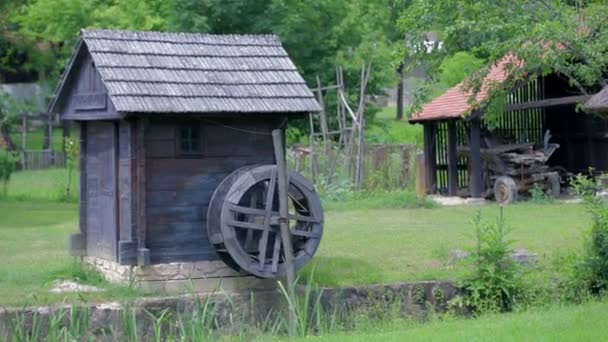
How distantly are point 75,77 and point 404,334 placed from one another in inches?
292

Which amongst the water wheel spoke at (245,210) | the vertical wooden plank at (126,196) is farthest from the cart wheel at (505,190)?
the vertical wooden plank at (126,196)

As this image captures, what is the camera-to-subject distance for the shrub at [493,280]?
47.5ft

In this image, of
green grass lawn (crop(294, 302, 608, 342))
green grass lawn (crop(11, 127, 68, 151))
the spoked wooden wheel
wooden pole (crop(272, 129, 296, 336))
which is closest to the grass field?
the spoked wooden wheel

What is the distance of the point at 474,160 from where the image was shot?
27.3m

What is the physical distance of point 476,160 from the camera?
89.4 feet

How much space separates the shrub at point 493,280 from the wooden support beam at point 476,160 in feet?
40.7

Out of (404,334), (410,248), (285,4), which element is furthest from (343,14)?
(404,334)

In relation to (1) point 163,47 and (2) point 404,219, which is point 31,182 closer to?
(2) point 404,219

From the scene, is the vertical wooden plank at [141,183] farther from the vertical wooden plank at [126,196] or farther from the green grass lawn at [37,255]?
the green grass lawn at [37,255]

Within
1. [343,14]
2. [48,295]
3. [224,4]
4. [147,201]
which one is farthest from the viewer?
[343,14]

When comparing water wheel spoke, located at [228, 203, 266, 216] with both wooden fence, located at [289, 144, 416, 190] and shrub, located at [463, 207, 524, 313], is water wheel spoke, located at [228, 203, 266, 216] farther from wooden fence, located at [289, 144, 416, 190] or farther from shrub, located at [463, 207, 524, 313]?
wooden fence, located at [289, 144, 416, 190]

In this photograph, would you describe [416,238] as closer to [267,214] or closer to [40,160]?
[267,214]

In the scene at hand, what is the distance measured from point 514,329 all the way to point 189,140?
584cm

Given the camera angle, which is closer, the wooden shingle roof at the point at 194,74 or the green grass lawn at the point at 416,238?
the wooden shingle roof at the point at 194,74
